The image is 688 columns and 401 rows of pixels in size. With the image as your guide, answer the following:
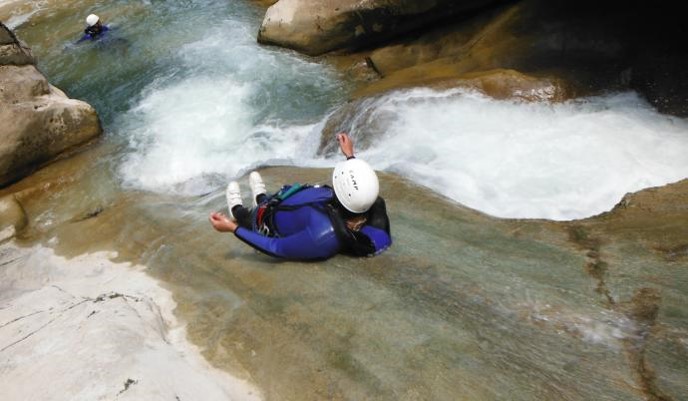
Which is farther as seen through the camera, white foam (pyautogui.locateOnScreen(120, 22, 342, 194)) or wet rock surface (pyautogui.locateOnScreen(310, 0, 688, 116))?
white foam (pyautogui.locateOnScreen(120, 22, 342, 194))

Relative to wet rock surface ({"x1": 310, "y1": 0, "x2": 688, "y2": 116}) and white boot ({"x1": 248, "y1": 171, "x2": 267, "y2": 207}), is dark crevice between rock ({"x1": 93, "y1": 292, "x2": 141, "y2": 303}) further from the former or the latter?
wet rock surface ({"x1": 310, "y1": 0, "x2": 688, "y2": 116})

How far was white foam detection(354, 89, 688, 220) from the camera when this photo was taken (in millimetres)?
5305

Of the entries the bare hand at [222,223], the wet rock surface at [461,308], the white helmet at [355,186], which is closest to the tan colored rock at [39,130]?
the wet rock surface at [461,308]

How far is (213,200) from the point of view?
6055mm

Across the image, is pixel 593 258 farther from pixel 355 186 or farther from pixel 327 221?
pixel 327 221

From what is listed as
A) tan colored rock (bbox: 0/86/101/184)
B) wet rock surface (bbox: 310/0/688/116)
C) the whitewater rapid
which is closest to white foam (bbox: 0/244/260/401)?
the whitewater rapid

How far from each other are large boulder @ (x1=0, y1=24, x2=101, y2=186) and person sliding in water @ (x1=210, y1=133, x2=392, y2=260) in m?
5.26

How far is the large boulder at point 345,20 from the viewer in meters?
9.19

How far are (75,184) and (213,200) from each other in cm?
273

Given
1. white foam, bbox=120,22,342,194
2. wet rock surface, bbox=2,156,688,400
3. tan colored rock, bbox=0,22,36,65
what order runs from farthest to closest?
1. tan colored rock, bbox=0,22,36,65
2. white foam, bbox=120,22,342,194
3. wet rock surface, bbox=2,156,688,400

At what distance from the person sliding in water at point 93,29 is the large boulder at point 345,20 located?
4.57 meters

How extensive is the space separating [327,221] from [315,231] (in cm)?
13

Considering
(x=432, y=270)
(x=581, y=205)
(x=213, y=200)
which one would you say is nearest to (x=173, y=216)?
(x=213, y=200)

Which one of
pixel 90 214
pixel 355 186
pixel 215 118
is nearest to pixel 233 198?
pixel 355 186
